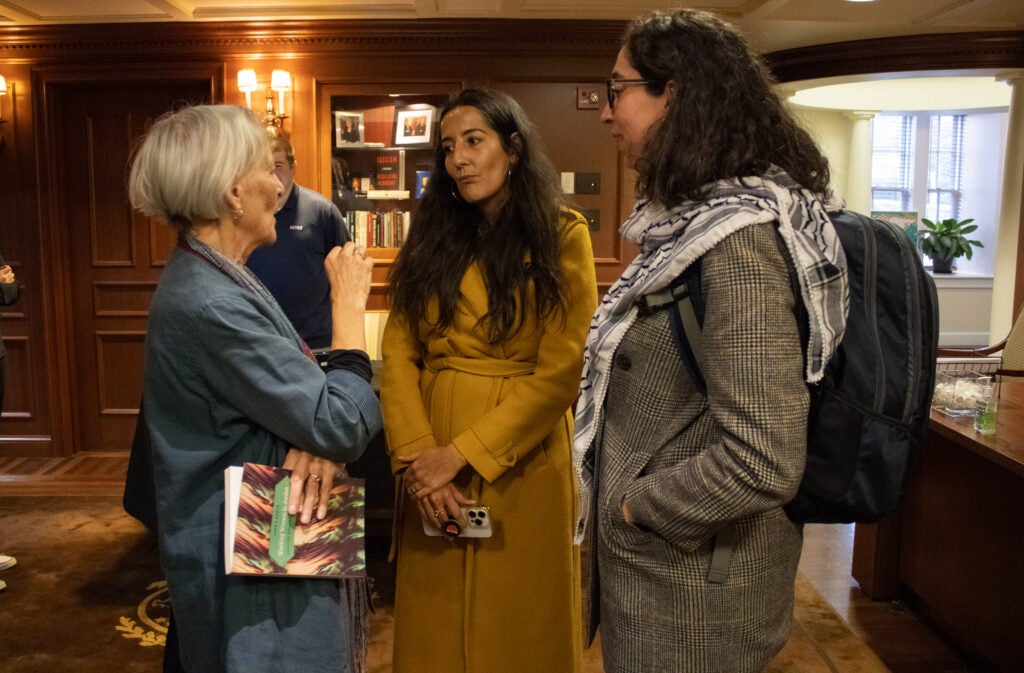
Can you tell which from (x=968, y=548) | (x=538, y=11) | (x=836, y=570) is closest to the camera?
(x=968, y=548)

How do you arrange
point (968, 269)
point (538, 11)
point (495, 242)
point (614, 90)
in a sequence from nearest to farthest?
point (614, 90), point (495, 242), point (538, 11), point (968, 269)

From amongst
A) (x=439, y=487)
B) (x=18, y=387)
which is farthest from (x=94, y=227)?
(x=439, y=487)

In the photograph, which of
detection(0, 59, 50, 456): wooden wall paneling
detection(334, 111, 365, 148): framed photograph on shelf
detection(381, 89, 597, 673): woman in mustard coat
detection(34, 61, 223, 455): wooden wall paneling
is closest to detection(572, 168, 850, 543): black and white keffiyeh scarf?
A: detection(381, 89, 597, 673): woman in mustard coat

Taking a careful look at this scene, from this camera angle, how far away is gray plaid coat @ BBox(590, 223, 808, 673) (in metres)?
1.05

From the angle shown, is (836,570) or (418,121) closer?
(836,570)

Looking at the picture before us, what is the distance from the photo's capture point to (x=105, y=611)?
3.07m

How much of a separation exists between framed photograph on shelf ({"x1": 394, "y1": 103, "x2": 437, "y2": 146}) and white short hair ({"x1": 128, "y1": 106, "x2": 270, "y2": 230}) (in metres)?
4.02

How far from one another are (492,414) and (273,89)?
3804mm

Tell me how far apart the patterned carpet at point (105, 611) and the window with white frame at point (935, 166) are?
8.31 meters

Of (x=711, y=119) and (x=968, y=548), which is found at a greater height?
(x=711, y=119)

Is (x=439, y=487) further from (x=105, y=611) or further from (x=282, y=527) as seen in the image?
(x=105, y=611)

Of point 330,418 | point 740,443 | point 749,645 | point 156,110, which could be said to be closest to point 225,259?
point 330,418

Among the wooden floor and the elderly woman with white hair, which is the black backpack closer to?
the elderly woman with white hair

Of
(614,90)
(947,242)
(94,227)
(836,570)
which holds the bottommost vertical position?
(836,570)
